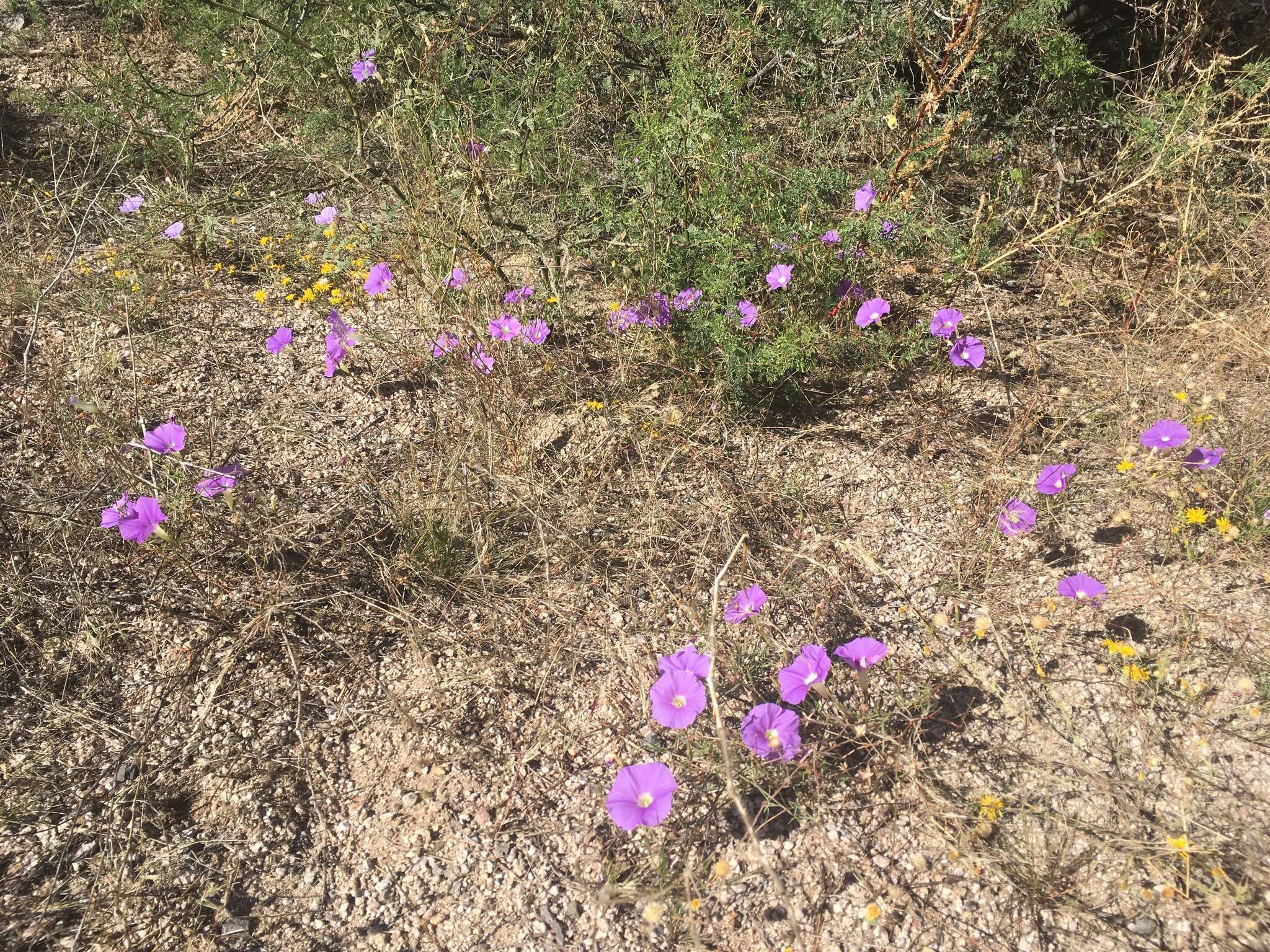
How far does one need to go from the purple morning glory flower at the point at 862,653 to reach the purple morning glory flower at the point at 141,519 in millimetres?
1507

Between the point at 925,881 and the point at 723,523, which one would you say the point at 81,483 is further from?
the point at 925,881

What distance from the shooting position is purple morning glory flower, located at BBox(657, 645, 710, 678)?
65.7 inches

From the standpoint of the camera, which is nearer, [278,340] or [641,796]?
[641,796]

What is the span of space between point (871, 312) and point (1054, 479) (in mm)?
657

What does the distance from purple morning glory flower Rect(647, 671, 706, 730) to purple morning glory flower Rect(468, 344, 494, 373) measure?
1.09 metres

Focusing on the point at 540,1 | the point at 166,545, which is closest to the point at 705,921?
the point at 166,545

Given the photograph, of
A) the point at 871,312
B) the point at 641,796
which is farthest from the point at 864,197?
the point at 641,796

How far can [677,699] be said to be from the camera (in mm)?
1662

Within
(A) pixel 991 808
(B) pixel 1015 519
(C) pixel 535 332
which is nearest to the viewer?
(A) pixel 991 808

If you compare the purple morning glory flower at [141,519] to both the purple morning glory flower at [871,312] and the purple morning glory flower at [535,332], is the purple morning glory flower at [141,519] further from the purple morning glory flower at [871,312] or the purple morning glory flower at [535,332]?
the purple morning glory flower at [871,312]

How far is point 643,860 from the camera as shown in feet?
5.08

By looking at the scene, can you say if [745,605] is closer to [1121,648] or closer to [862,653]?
[862,653]

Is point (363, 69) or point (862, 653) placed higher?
point (363, 69)

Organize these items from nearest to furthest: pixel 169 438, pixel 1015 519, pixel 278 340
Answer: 1. pixel 1015 519
2. pixel 169 438
3. pixel 278 340
